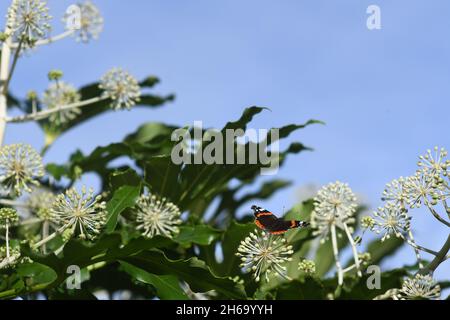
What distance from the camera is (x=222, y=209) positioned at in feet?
20.2

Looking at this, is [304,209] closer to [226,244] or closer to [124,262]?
[226,244]

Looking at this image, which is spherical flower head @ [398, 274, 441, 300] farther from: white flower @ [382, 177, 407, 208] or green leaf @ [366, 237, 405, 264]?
green leaf @ [366, 237, 405, 264]

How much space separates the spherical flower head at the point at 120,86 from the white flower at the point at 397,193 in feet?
8.03

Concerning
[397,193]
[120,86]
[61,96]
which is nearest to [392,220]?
[397,193]

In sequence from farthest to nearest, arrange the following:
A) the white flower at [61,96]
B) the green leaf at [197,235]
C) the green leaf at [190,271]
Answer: the white flower at [61,96], the green leaf at [197,235], the green leaf at [190,271]

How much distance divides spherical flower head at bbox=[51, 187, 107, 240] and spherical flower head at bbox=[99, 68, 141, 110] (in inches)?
67.4

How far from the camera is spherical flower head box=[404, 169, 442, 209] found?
3.41 metres

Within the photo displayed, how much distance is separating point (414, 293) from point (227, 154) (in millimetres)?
1821

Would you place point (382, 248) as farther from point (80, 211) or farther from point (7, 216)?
point (7, 216)

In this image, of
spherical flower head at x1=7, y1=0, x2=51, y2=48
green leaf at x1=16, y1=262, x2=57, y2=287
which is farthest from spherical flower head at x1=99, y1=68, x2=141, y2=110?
green leaf at x1=16, y1=262, x2=57, y2=287

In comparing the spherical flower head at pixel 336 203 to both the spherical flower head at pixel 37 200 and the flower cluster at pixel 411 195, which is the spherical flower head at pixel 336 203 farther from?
the spherical flower head at pixel 37 200

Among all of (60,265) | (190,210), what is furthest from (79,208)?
(190,210)

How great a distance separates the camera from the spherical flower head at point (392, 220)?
3539 millimetres

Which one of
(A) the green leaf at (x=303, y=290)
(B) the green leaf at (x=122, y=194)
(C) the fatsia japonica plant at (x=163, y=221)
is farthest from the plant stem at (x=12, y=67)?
(A) the green leaf at (x=303, y=290)
